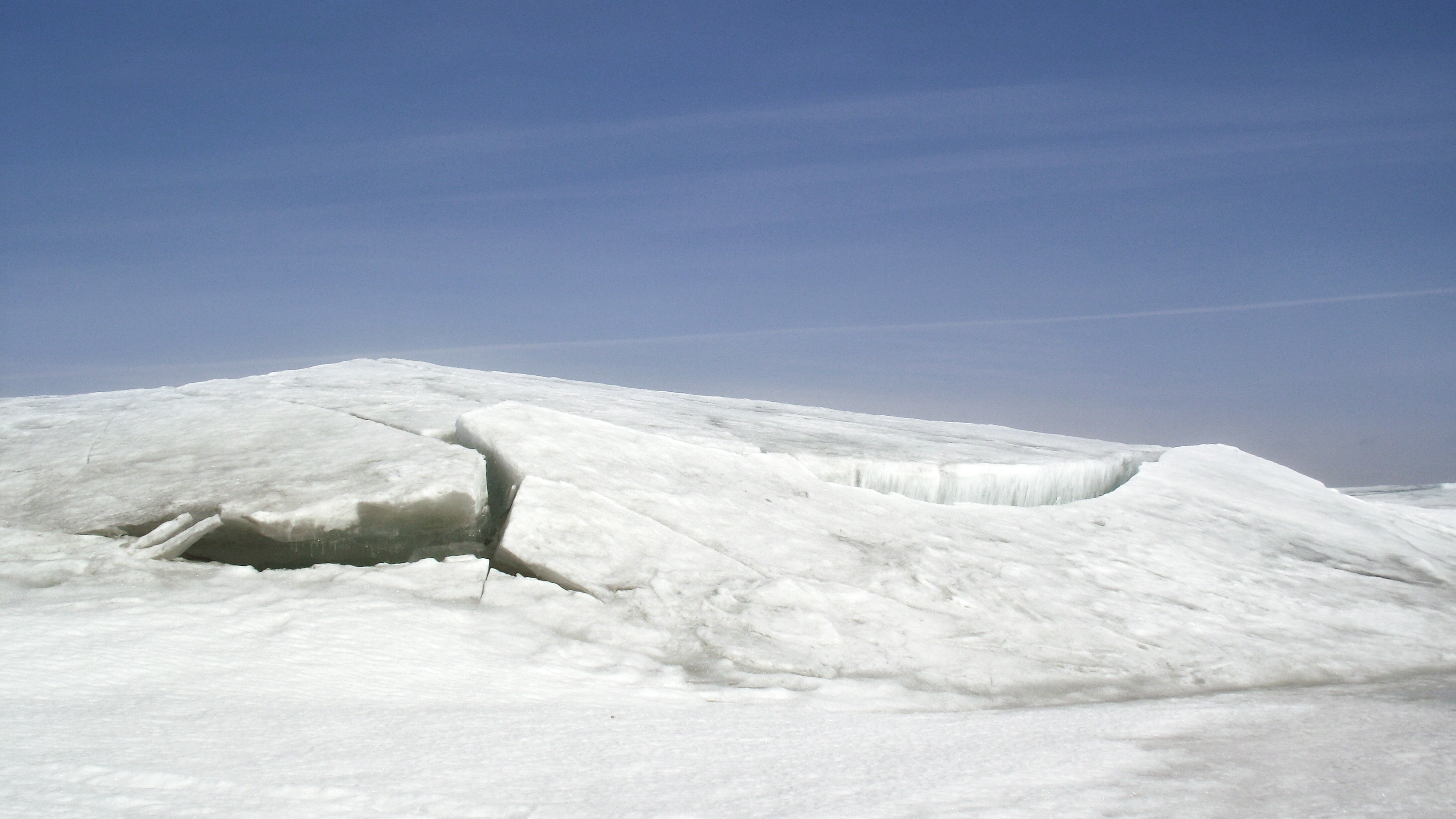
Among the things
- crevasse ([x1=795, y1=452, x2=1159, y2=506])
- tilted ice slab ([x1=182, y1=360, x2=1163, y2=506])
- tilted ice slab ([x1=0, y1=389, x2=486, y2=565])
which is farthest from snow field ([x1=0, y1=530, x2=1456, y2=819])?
crevasse ([x1=795, y1=452, x2=1159, y2=506])

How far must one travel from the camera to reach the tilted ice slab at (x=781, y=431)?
6.14 meters

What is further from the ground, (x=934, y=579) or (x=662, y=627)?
(x=934, y=579)

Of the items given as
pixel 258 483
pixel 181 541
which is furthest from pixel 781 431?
pixel 181 541

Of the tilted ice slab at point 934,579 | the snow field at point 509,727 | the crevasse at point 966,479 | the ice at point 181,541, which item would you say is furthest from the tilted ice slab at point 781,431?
the snow field at point 509,727

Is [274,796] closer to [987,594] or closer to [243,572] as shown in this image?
[243,572]

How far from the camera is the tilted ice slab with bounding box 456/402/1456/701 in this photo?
12.5ft

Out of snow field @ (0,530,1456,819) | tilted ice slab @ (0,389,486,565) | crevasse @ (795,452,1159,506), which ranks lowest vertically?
snow field @ (0,530,1456,819)

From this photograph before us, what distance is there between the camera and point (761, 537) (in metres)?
4.63

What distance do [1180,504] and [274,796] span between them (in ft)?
20.2

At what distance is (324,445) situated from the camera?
5.22 m

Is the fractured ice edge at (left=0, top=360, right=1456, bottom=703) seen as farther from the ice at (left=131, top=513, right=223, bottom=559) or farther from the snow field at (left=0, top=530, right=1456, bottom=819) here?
the snow field at (left=0, top=530, right=1456, bottom=819)

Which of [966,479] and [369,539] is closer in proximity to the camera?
[369,539]

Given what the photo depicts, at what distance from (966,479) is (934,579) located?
1.97 metres

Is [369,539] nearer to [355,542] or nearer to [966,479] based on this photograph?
[355,542]
